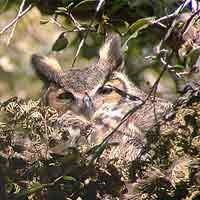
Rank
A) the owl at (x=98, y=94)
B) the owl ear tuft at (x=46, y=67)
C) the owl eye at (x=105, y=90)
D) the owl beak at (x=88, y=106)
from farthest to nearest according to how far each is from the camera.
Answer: the owl ear tuft at (x=46, y=67) < the owl eye at (x=105, y=90) < the owl beak at (x=88, y=106) < the owl at (x=98, y=94)

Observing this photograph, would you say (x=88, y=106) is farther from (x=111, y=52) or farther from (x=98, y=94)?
(x=111, y=52)

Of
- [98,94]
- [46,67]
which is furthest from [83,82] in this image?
[46,67]

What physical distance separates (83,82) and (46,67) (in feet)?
0.76

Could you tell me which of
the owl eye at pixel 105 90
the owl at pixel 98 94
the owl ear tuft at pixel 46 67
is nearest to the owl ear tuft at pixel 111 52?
the owl at pixel 98 94

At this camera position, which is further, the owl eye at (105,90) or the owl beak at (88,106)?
the owl eye at (105,90)

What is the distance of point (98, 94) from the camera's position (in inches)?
102

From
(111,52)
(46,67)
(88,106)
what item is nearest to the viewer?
(88,106)

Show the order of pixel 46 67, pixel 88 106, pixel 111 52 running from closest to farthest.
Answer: pixel 88 106, pixel 111 52, pixel 46 67

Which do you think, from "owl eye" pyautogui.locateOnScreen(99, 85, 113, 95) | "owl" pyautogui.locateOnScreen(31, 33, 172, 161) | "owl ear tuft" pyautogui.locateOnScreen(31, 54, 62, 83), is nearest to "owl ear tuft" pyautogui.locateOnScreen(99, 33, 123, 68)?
Answer: "owl" pyautogui.locateOnScreen(31, 33, 172, 161)

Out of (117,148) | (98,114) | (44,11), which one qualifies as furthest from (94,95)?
(117,148)

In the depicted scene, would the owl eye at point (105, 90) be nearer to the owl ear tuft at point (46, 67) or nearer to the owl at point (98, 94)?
the owl at point (98, 94)

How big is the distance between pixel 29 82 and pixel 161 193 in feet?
4.56

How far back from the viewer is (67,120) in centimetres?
227

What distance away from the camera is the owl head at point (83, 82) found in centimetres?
256
